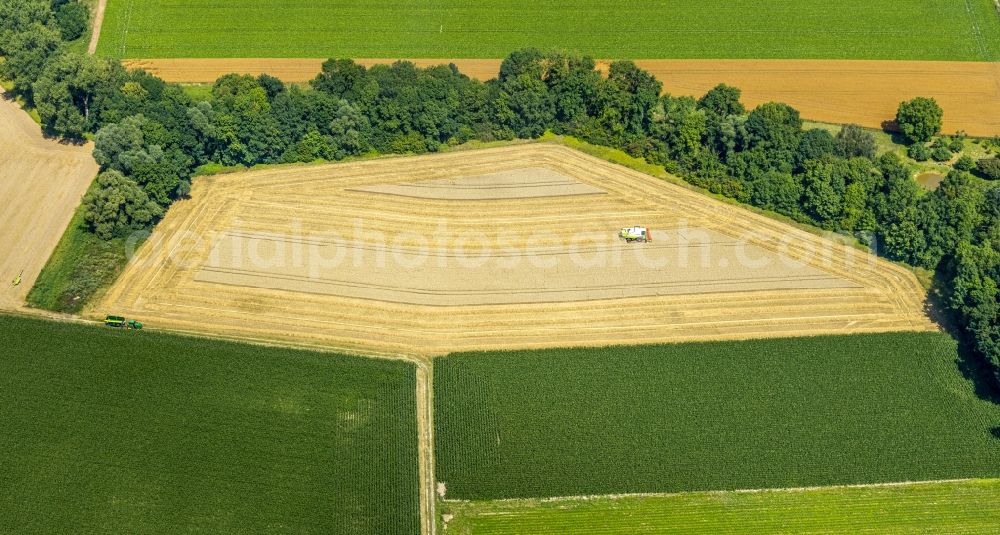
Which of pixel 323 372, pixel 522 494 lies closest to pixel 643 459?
pixel 522 494

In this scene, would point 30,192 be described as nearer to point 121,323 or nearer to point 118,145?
point 118,145

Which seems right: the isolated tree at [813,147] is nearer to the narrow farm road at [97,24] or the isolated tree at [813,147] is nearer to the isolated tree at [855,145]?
the isolated tree at [855,145]

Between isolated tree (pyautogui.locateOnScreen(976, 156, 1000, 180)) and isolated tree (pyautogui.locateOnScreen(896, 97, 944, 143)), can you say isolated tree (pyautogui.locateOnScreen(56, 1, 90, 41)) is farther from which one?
isolated tree (pyautogui.locateOnScreen(976, 156, 1000, 180))

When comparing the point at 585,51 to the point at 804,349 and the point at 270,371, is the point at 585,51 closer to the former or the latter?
the point at 804,349

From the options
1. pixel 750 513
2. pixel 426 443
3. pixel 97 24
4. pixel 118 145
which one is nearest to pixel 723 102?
pixel 750 513

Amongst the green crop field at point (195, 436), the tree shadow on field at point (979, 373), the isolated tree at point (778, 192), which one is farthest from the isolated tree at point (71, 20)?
A: the tree shadow on field at point (979, 373)

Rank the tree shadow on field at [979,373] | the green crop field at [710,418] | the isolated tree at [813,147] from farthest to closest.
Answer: the isolated tree at [813,147], the tree shadow on field at [979,373], the green crop field at [710,418]

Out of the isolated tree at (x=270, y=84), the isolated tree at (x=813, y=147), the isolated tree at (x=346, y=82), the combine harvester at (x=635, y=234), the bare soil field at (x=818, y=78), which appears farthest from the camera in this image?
the bare soil field at (x=818, y=78)
